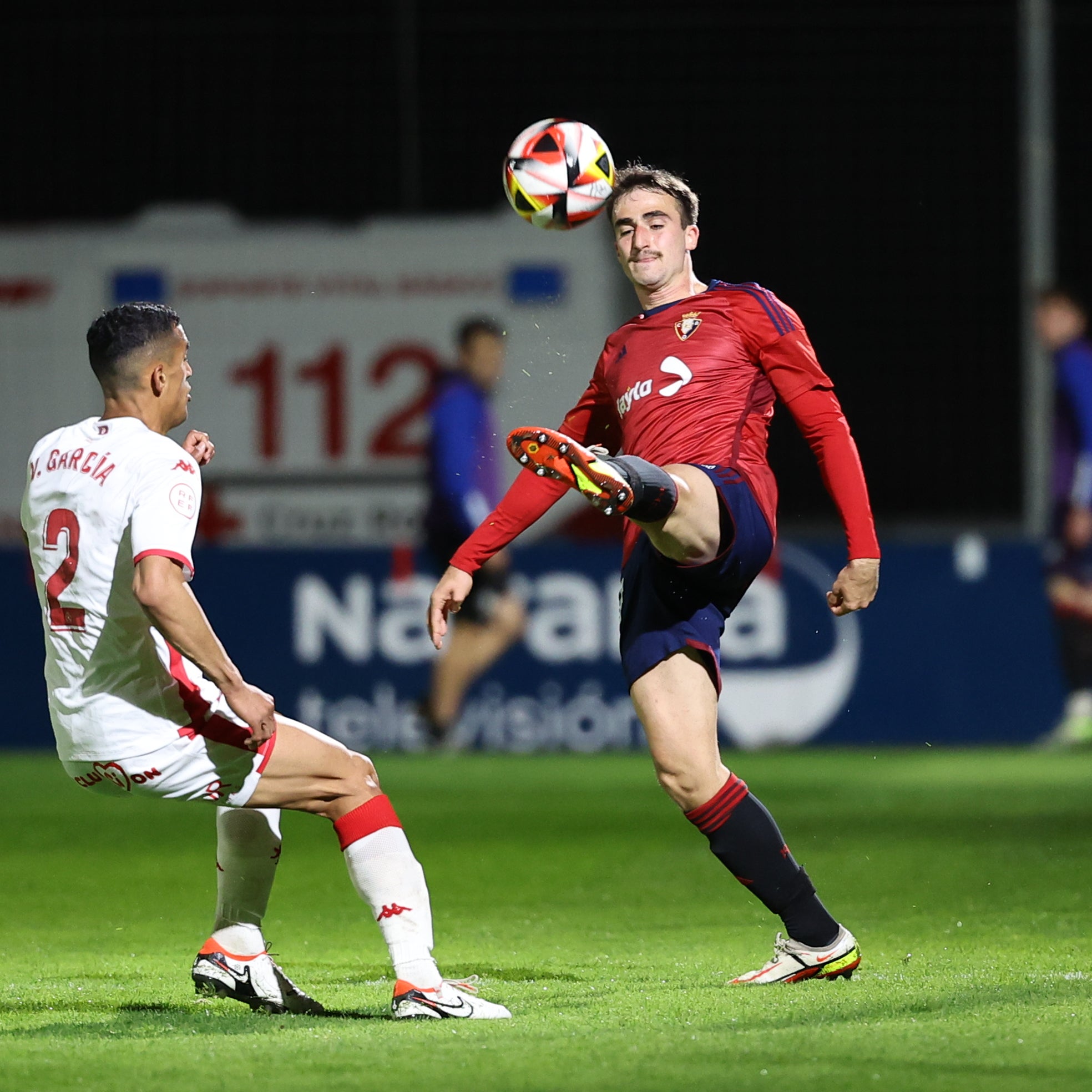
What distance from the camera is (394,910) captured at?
4.82 meters

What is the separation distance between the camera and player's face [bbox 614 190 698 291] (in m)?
5.62

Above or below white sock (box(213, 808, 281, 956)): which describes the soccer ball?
above

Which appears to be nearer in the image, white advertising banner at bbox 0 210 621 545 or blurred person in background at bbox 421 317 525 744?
blurred person in background at bbox 421 317 525 744

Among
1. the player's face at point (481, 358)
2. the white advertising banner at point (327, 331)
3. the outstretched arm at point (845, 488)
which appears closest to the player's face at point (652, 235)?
the outstretched arm at point (845, 488)

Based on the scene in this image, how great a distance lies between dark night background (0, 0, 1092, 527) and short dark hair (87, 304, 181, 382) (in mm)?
10818

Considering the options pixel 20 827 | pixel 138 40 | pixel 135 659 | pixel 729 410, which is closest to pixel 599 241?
pixel 138 40

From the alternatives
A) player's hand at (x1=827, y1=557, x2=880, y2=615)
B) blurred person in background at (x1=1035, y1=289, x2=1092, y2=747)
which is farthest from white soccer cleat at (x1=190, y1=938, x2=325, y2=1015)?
blurred person in background at (x1=1035, y1=289, x2=1092, y2=747)

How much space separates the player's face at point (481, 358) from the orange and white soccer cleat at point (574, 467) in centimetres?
721

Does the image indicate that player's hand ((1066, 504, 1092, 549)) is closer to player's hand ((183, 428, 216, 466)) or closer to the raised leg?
the raised leg

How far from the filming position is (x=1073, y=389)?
13.1m

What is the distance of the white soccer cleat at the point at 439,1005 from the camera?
475 cm

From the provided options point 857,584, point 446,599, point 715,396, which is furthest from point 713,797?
point 715,396

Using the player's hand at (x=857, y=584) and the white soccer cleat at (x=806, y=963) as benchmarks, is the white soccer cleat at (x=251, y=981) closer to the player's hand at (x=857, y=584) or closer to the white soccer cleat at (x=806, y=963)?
the white soccer cleat at (x=806, y=963)

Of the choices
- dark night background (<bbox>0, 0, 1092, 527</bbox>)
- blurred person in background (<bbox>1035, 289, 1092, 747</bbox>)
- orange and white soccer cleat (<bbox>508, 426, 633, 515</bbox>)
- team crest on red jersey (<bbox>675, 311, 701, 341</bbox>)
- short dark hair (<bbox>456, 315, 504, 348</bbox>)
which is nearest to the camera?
orange and white soccer cleat (<bbox>508, 426, 633, 515</bbox>)
